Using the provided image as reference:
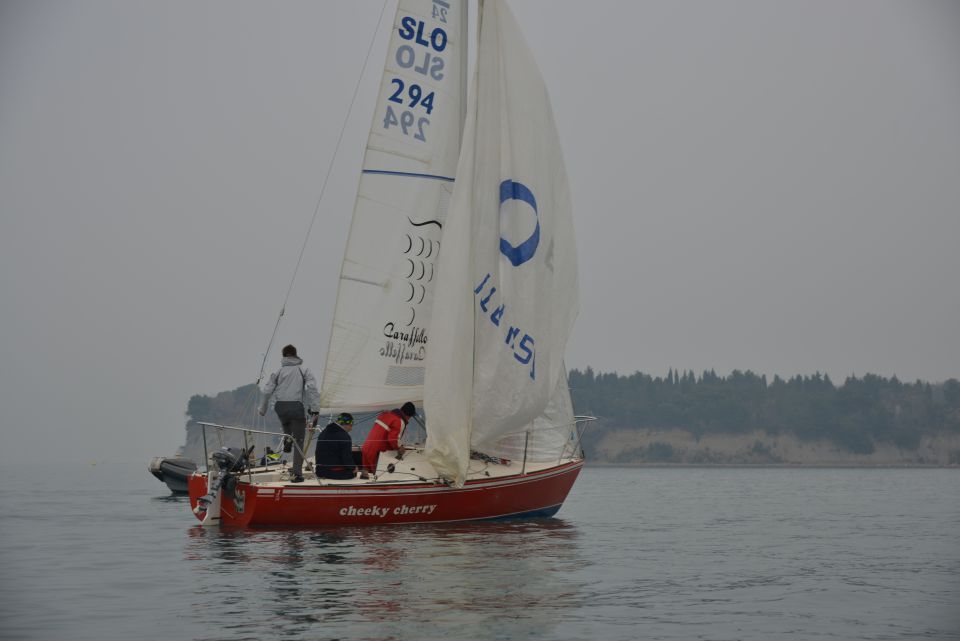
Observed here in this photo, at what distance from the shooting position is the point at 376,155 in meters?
21.2

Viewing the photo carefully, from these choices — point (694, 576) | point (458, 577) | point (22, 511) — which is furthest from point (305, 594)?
point (22, 511)

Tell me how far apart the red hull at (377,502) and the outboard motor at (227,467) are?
0.17 m

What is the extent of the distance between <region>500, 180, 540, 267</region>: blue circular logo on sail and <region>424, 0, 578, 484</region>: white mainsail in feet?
0.06

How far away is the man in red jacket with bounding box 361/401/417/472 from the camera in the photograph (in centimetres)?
1967

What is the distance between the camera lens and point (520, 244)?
20453 mm

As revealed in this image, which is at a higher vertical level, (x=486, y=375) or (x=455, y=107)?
(x=455, y=107)

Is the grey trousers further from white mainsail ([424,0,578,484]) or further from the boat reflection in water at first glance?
white mainsail ([424,0,578,484])

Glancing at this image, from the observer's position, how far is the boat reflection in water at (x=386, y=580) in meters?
10.6

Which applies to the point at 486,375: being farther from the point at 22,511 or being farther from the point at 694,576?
the point at 22,511

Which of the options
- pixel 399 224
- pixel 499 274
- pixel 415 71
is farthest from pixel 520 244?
pixel 415 71

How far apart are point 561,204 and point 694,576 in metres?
8.93

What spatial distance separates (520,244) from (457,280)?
173 cm

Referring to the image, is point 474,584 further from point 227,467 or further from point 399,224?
point 399,224

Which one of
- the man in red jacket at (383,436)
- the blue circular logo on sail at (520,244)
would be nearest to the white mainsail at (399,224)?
the man in red jacket at (383,436)
